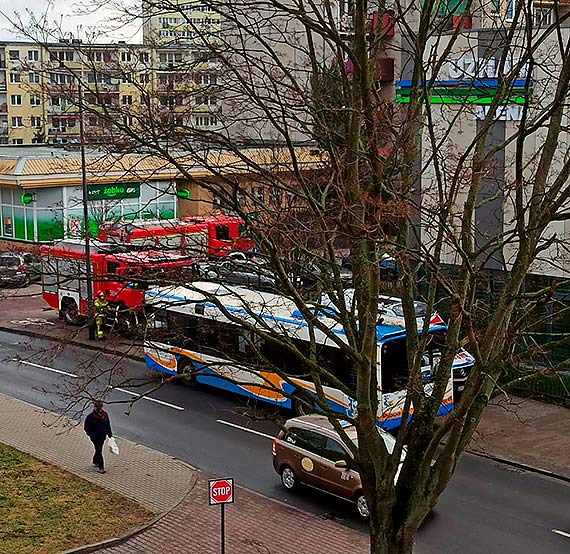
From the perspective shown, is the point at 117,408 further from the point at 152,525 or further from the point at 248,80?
the point at 248,80

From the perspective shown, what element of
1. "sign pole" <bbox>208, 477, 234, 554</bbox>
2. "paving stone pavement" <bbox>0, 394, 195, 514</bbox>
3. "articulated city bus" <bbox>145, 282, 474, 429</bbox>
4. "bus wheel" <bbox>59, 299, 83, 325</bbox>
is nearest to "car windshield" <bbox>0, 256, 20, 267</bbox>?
"bus wheel" <bbox>59, 299, 83, 325</bbox>

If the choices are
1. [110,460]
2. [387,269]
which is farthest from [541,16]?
[110,460]

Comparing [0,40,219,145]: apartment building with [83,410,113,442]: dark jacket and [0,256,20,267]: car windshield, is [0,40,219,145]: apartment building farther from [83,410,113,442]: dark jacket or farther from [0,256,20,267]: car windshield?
Result: [0,256,20,267]: car windshield

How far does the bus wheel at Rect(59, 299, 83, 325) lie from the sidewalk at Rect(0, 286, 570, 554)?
803 centimetres

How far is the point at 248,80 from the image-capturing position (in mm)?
10336

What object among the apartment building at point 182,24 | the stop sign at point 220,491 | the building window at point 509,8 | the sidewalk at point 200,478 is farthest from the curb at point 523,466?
the apartment building at point 182,24

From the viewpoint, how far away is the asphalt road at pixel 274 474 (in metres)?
15.0

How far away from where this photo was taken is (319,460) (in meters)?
16.4

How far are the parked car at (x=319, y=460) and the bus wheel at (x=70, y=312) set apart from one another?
15896mm

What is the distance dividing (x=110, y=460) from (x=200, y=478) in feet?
6.66

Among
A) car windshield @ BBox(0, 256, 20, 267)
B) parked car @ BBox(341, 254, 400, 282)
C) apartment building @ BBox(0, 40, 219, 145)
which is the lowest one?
car windshield @ BBox(0, 256, 20, 267)

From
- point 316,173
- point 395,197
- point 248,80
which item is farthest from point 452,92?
point 395,197

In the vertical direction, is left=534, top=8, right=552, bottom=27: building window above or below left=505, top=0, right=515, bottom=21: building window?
below

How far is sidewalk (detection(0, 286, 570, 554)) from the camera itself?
49.0ft
